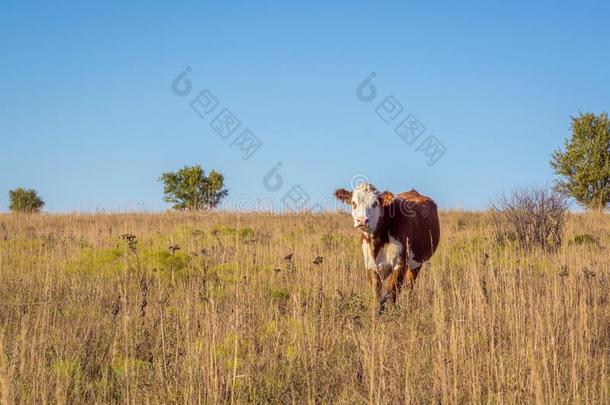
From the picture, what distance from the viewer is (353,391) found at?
15.5ft

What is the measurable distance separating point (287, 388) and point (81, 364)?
6.24 feet

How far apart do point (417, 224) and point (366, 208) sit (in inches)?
59.0

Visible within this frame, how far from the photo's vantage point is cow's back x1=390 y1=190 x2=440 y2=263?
29.4ft

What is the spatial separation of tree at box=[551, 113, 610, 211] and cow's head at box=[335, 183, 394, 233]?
104ft

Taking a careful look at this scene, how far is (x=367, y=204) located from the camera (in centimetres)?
841

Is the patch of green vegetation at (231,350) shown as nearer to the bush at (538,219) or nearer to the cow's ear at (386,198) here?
the cow's ear at (386,198)

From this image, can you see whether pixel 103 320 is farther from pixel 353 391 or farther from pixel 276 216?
pixel 276 216

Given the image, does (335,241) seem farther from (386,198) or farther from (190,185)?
(190,185)

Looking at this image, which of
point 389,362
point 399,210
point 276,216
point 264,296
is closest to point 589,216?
point 276,216

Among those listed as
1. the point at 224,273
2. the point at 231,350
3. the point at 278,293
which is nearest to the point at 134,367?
the point at 231,350

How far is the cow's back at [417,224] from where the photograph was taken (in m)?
8.95

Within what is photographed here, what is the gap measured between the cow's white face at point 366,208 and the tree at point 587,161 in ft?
104

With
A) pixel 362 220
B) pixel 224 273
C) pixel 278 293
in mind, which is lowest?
pixel 278 293

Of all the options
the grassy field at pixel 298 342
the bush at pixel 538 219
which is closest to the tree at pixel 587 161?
the bush at pixel 538 219
